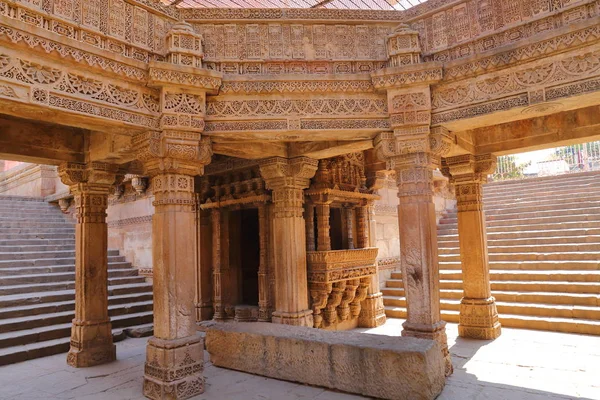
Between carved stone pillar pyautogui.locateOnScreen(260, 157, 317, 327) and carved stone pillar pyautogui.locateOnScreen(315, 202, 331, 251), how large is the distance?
0.93 metres

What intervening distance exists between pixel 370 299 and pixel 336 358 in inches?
167

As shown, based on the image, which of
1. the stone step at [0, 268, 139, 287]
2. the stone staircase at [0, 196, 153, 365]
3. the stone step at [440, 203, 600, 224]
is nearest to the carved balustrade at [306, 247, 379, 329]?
the stone staircase at [0, 196, 153, 365]

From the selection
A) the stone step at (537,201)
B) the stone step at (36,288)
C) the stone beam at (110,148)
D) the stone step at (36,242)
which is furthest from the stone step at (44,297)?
the stone step at (537,201)

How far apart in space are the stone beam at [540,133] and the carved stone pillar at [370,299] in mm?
2676

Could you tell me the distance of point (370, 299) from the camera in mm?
8805

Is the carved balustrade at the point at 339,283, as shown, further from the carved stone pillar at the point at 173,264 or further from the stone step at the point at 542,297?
the carved stone pillar at the point at 173,264

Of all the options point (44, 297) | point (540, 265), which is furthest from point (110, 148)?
point (540, 265)

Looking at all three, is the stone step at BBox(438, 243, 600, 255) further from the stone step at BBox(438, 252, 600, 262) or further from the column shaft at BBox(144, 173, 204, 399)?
the column shaft at BBox(144, 173, 204, 399)

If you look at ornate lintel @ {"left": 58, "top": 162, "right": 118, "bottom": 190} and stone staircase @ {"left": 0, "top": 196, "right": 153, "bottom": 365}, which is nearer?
ornate lintel @ {"left": 58, "top": 162, "right": 118, "bottom": 190}

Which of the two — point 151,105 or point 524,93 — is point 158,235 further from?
point 524,93

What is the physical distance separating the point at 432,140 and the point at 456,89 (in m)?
0.67

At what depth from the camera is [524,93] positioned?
454cm

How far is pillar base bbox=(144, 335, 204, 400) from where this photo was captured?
4547 millimetres

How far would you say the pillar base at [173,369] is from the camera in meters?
4.55
